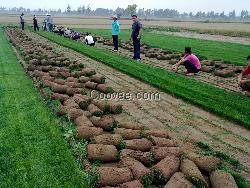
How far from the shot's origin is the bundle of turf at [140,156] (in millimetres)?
6316

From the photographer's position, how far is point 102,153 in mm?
6484

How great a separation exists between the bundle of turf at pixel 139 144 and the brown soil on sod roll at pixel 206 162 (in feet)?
2.99

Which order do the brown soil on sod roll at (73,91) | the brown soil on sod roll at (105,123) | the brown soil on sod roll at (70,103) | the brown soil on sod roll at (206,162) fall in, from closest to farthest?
the brown soil on sod roll at (206,162)
the brown soil on sod roll at (105,123)
the brown soil on sod roll at (70,103)
the brown soil on sod roll at (73,91)

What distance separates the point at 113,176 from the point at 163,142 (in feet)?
5.41

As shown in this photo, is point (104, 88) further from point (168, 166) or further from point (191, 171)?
point (191, 171)

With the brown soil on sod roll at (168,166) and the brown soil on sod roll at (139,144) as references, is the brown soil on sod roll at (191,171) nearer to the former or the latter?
the brown soil on sod roll at (168,166)

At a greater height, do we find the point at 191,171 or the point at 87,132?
the point at 87,132

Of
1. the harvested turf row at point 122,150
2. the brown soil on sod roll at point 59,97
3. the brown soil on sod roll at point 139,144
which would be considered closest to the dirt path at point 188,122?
the harvested turf row at point 122,150

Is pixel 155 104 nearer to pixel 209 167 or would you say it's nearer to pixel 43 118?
pixel 43 118

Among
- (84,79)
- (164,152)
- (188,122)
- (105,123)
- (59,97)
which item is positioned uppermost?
(84,79)

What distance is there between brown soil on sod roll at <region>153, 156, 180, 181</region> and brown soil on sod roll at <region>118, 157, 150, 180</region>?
224mm

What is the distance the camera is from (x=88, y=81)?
1202 cm

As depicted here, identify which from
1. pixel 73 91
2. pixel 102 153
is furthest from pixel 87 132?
pixel 73 91

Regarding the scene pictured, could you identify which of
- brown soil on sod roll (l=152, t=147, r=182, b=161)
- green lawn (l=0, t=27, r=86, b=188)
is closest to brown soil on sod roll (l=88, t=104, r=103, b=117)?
green lawn (l=0, t=27, r=86, b=188)
